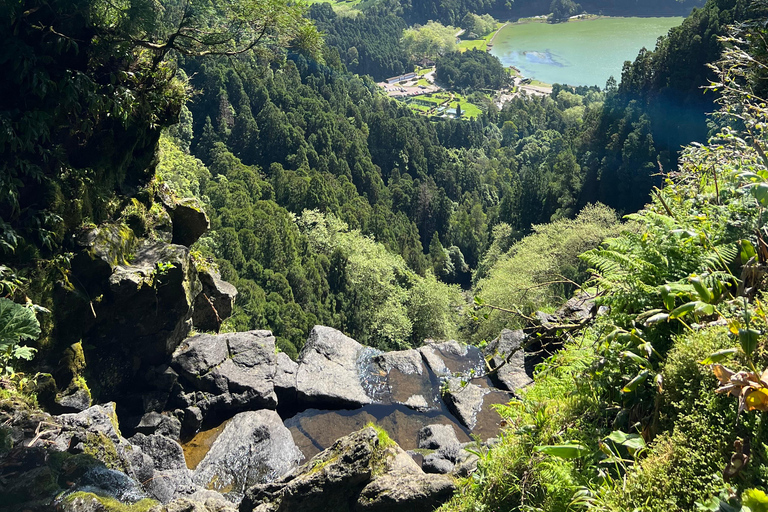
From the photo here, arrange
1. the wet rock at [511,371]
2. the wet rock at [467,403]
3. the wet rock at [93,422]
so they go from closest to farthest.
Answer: the wet rock at [93,422]
the wet rock at [467,403]
the wet rock at [511,371]

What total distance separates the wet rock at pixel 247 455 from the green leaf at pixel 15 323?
18.1 ft

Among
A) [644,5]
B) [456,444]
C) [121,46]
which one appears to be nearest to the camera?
[121,46]

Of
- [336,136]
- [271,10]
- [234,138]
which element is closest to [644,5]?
[336,136]

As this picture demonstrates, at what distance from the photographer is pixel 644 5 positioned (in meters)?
170

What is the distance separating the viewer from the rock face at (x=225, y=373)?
38.4ft

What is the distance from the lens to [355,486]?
654 centimetres

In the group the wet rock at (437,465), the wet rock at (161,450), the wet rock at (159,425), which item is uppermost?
the wet rock at (437,465)

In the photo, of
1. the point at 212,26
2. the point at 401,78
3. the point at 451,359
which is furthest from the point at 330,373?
the point at 401,78

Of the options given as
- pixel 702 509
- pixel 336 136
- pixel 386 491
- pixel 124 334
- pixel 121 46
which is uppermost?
pixel 121 46

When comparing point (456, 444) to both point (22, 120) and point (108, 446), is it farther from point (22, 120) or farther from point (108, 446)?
point (22, 120)

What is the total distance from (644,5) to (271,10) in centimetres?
20028

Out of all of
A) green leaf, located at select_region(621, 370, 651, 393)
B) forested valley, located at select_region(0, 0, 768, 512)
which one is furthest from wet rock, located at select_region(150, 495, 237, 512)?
green leaf, located at select_region(621, 370, 651, 393)

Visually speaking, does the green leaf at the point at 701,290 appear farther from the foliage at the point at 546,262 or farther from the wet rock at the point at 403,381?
the foliage at the point at 546,262

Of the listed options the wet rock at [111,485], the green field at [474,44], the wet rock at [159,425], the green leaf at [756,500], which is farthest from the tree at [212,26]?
the green field at [474,44]
